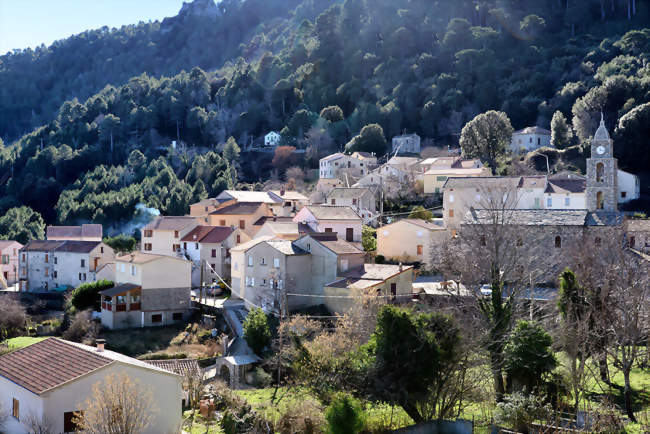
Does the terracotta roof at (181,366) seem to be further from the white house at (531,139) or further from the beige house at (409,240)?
the white house at (531,139)

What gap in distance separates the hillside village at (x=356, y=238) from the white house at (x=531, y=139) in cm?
23

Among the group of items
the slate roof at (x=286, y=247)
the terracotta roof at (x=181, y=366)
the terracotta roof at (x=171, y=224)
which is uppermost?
the terracotta roof at (x=171, y=224)

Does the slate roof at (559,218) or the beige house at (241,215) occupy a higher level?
the beige house at (241,215)

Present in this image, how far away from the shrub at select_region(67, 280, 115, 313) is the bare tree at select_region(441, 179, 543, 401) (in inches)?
877

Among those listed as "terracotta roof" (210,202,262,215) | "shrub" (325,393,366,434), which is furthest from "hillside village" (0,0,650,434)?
"terracotta roof" (210,202,262,215)

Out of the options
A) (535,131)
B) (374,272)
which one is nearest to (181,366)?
(374,272)

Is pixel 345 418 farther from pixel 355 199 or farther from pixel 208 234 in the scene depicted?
pixel 355 199

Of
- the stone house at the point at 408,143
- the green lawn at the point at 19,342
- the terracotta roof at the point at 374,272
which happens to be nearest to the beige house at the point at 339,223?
the terracotta roof at the point at 374,272

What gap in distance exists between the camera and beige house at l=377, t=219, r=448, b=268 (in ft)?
Answer: 133

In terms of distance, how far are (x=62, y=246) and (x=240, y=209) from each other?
1491cm

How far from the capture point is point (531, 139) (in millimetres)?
68375

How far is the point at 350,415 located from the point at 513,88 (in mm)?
70330

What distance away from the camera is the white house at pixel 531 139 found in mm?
68000

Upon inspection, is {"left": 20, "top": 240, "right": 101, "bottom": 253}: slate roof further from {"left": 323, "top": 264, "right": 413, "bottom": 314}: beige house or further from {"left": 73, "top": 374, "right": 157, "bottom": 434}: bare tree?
{"left": 73, "top": 374, "right": 157, "bottom": 434}: bare tree
